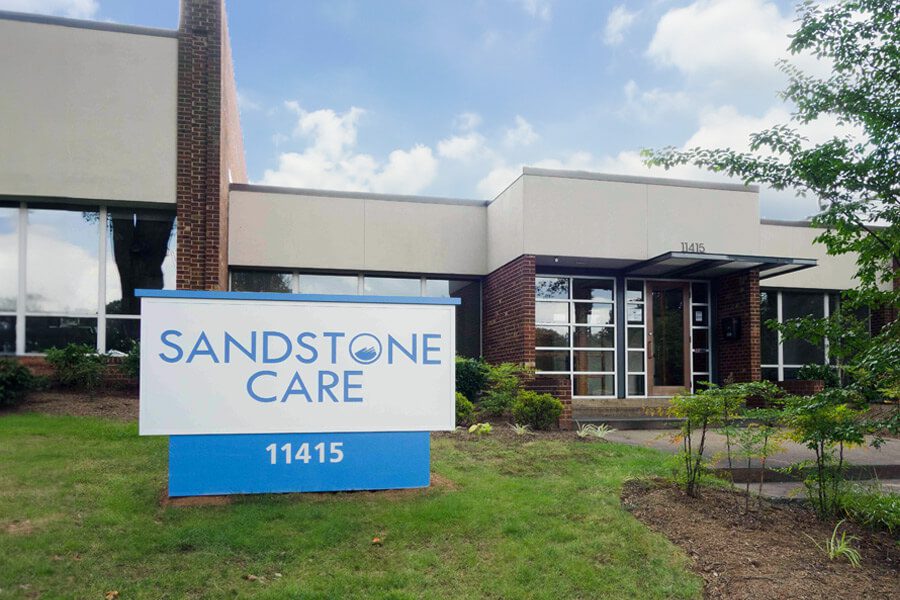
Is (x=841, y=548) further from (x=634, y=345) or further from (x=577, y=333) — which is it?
(x=634, y=345)

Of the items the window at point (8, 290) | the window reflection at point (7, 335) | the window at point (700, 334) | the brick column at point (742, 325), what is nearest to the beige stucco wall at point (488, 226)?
the brick column at point (742, 325)

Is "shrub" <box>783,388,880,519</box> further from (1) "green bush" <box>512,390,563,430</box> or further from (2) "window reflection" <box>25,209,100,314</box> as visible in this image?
(2) "window reflection" <box>25,209,100,314</box>

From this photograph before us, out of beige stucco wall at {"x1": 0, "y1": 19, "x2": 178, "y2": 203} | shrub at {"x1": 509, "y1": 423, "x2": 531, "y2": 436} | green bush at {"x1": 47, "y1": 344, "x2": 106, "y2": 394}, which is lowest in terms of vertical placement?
shrub at {"x1": 509, "y1": 423, "x2": 531, "y2": 436}

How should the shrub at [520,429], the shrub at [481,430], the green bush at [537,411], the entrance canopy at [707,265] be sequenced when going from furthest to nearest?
the entrance canopy at [707,265] → the green bush at [537,411] → the shrub at [520,429] → the shrub at [481,430]

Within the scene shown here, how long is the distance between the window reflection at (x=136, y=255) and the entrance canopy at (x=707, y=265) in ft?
29.6

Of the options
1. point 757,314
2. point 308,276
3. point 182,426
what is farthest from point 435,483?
point 757,314

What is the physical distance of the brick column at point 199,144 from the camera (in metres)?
12.0

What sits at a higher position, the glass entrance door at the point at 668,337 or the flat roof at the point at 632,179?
the flat roof at the point at 632,179

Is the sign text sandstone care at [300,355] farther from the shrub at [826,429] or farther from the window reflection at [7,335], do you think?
the window reflection at [7,335]

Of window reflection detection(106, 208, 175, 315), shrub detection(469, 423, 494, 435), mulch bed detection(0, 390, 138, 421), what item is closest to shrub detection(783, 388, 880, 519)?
shrub detection(469, 423, 494, 435)

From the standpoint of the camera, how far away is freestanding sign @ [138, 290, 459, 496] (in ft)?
19.3

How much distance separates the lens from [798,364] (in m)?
16.6

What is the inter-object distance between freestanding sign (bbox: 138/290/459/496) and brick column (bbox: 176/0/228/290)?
6340 millimetres

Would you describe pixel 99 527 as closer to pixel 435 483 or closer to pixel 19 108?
pixel 435 483
